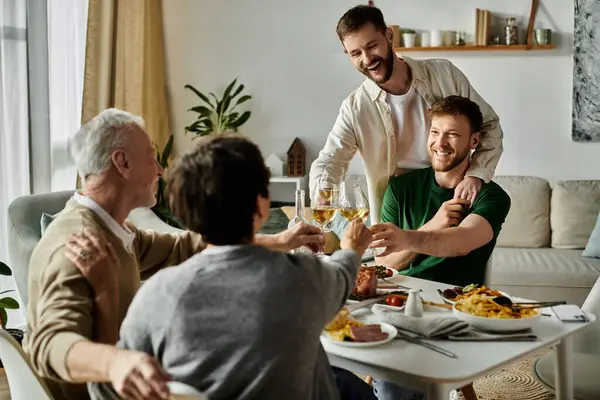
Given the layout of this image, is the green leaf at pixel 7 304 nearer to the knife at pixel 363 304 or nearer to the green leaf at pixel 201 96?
the knife at pixel 363 304

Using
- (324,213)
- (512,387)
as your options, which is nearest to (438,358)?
(324,213)

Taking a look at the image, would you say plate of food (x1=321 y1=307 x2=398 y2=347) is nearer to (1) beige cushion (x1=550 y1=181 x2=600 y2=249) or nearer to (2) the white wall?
(1) beige cushion (x1=550 y1=181 x2=600 y2=249)

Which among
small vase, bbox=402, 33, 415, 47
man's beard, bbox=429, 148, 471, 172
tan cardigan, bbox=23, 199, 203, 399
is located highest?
small vase, bbox=402, 33, 415, 47

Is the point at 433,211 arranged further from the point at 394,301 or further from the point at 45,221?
the point at 45,221

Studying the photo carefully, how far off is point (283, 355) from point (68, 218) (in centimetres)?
73

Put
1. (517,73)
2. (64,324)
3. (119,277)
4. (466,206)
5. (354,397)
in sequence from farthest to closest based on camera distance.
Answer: (517,73), (466,206), (354,397), (119,277), (64,324)

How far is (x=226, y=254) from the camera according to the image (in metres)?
1.36

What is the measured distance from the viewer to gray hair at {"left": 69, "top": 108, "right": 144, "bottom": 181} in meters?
1.82

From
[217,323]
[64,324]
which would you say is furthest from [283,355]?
[64,324]

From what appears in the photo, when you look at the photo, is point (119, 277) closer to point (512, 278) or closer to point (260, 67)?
point (512, 278)

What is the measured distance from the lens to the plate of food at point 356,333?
5.62 feet

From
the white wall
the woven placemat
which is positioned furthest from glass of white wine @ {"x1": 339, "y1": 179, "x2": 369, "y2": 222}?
the white wall

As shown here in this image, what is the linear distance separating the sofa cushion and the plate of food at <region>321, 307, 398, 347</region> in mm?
2637

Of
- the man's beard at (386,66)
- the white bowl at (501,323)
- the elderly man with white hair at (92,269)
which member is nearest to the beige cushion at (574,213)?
the man's beard at (386,66)
